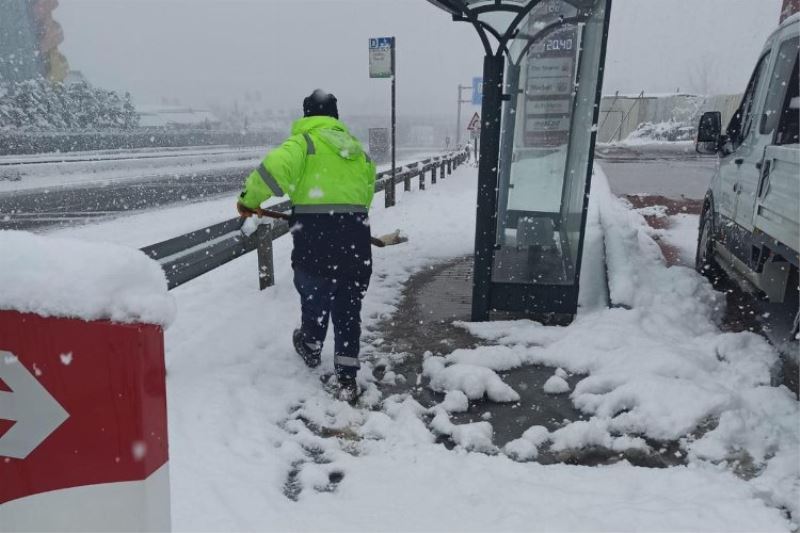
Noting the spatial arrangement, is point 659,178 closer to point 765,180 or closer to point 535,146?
point 535,146

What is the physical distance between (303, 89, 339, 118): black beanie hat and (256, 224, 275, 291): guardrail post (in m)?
2.03

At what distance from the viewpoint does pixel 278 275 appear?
6.68 metres

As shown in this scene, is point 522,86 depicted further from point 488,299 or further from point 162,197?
point 162,197

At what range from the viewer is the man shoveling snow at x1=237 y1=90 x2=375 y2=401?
3637 millimetres

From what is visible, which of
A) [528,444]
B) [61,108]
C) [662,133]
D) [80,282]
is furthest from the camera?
[662,133]

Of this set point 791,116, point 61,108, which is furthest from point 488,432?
point 61,108

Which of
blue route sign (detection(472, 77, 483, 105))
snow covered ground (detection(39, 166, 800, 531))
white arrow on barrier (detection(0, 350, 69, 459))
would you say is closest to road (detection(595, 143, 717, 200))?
blue route sign (detection(472, 77, 483, 105))

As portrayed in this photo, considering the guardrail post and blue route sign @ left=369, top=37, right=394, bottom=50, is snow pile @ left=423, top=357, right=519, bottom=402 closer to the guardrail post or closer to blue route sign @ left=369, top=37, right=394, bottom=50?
the guardrail post

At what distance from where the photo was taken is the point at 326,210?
3.81 metres

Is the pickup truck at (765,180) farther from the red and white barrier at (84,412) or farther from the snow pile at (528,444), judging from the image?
the red and white barrier at (84,412)

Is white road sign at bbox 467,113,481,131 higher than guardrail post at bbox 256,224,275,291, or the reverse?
white road sign at bbox 467,113,481,131

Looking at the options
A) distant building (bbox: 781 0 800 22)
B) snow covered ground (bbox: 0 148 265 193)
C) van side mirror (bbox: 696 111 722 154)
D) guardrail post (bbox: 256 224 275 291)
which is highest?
distant building (bbox: 781 0 800 22)

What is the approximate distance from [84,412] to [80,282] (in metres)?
0.27

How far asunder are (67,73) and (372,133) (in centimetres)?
3783
